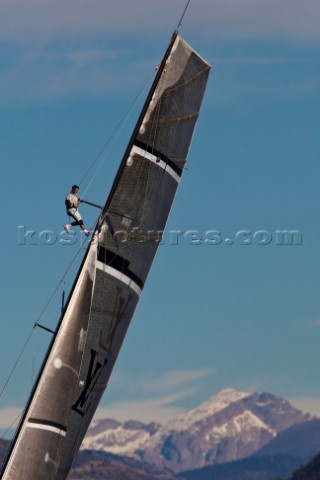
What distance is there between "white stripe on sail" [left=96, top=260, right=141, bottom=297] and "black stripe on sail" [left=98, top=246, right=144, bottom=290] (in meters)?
0.08

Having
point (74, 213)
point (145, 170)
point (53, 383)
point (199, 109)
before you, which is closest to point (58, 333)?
point (53, 383)

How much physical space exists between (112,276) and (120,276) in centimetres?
36

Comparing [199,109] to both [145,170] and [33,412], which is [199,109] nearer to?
[145,170]

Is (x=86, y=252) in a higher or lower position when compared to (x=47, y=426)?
higher

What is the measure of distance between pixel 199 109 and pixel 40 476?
12709 mm

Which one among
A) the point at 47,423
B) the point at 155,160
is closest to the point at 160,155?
the point at 155,160

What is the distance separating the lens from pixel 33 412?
33.0 metres

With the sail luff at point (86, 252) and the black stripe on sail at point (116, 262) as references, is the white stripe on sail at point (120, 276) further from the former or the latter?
the sail luff at point (86, 252)

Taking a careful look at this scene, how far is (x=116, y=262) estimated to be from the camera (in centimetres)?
3609

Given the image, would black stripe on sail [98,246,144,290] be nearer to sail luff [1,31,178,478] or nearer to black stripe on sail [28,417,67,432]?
sail luff [1,31,178,478]

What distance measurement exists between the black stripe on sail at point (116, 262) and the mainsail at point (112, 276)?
30 millimetres

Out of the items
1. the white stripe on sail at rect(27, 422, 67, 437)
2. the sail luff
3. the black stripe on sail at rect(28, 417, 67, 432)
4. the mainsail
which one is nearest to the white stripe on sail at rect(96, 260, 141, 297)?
the mainsail

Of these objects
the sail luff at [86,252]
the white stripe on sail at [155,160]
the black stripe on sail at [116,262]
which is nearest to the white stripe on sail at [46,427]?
the sail luff at [86,252]

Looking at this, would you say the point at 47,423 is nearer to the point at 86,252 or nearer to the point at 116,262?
the point at 86,252
